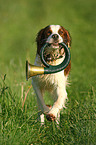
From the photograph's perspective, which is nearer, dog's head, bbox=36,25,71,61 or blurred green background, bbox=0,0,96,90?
dog's head, bbox=36,25,71,61

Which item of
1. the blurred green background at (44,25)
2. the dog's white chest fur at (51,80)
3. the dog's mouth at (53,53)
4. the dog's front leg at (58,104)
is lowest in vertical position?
the dog's front leg at (58,104)

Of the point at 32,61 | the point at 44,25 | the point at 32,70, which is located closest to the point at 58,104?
the point at 32,70

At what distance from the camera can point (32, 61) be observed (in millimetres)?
7941

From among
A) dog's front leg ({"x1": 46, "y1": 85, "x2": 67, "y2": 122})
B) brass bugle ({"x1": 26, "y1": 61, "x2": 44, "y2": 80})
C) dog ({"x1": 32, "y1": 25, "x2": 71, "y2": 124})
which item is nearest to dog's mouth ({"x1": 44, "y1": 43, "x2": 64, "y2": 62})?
dog ({"x1": 32, "y1": 25, "x2": 71, "y2": 124})

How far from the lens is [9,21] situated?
1355cm

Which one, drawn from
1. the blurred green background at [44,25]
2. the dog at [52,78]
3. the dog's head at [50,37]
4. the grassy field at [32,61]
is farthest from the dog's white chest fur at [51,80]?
the blurred green background at [44,25]

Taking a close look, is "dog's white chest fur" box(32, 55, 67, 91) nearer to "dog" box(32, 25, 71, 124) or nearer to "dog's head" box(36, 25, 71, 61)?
"dog" box(32, 25, 71, 124)

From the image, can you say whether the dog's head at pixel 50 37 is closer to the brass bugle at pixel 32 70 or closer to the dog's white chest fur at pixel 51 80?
the dog's white chest fur at pixel 51 80

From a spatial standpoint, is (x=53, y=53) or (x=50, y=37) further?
(x=53, y=53)

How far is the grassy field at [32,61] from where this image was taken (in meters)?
3.54

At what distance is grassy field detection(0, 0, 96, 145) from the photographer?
3.54m

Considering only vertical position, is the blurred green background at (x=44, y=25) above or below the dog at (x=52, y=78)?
above

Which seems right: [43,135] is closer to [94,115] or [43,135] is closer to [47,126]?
[47,126]

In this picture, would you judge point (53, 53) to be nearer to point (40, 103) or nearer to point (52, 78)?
point (52, 78)
